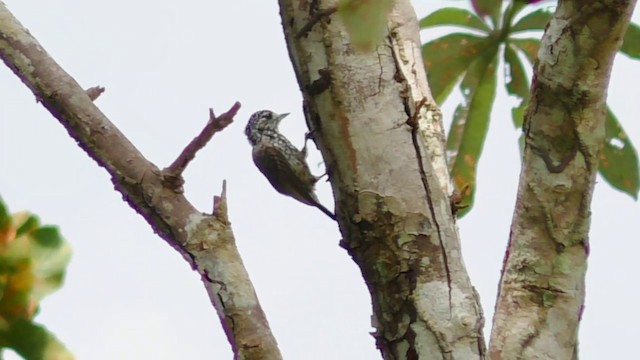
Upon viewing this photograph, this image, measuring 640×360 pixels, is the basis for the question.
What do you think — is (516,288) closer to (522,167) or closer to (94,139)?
(522,167)

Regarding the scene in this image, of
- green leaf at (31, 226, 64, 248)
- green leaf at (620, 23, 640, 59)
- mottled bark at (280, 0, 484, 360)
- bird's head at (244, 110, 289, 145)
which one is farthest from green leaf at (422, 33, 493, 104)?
green leaf at (31, 226, 64, 248)

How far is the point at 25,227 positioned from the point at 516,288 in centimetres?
180

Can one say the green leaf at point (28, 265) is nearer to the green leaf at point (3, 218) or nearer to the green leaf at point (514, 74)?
the green leaf at point (3, 218)

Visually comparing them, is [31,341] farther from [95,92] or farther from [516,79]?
[516,79]

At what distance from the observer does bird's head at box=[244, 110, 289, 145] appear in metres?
5.27

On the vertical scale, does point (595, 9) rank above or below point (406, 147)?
above

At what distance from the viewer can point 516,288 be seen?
2.49m

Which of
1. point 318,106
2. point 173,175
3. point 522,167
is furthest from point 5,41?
point 522,167

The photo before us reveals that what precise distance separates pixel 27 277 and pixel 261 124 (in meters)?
4.49

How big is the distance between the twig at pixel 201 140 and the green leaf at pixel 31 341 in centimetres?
184

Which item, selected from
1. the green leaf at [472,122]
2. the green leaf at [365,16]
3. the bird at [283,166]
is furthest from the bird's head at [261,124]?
the green leaf at [365,16]

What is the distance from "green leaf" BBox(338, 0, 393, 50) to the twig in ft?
6.28

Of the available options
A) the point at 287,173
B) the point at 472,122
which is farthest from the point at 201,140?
the point at 287,173

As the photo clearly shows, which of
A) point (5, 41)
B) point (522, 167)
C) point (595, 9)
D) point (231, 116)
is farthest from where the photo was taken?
point (5, 41)
